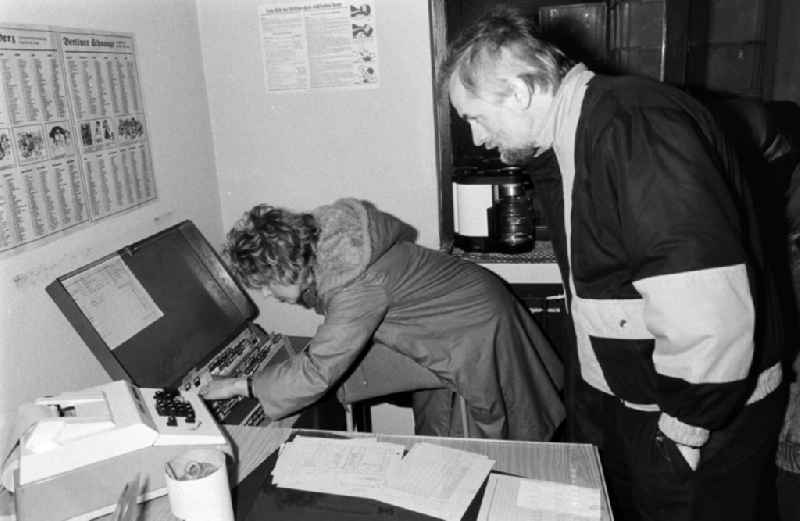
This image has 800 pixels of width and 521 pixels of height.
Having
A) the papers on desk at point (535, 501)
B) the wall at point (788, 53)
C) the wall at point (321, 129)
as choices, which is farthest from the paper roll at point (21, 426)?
the wall at point (788, 53)

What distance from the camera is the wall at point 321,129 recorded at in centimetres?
241

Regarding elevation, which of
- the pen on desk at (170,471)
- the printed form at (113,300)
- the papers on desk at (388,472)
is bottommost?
the papers on desk at (388,472)

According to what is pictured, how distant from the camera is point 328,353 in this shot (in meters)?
1.61

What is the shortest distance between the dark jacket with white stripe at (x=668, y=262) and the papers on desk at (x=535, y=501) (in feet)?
0.64

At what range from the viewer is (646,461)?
1.30 metres

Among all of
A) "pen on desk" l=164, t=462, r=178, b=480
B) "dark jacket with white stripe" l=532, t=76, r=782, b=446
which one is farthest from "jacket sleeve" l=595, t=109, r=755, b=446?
"pen on desk" l=164, t=462, r=178, b=480

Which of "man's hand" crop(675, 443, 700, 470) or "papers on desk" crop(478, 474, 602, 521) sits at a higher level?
"man's hand" crop(675, 443, 700, 470)

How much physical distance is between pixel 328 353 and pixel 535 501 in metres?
0.61

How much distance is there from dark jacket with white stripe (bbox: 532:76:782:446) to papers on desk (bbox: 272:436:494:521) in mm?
349

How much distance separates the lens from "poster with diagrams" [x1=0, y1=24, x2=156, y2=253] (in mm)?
1540

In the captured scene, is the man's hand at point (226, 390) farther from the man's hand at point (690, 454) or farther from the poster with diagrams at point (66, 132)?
the man's hand at point (690, 454)

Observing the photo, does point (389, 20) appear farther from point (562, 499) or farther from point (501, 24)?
point (562, 499)

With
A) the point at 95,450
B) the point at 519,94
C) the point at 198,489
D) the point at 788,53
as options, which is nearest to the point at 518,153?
the point at 519,94

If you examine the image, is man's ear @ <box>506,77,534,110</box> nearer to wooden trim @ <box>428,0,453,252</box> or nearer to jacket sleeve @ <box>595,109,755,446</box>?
jacket sleeve @ <box>595,109,755,446</box>
